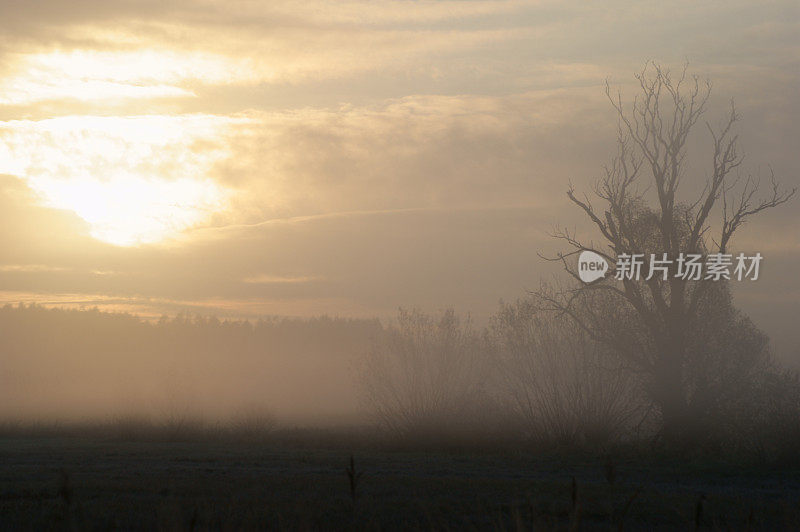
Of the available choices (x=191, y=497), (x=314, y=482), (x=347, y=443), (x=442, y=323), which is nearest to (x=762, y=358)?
(x=442, y=323)

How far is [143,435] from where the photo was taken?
32.5 meters

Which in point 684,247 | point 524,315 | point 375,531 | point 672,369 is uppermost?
point 684,247

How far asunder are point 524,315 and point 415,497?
1842 cm

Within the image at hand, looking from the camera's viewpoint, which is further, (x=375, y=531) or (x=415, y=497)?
→ (x=415, y=497)

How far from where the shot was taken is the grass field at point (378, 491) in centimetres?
1091

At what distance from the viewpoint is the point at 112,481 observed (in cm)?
1555

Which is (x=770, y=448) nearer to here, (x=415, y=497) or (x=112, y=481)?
(x=415, y=497)

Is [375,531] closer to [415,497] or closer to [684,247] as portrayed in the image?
[415,497]

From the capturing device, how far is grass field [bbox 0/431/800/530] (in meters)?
10.9

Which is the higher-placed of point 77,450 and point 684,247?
point 684,247

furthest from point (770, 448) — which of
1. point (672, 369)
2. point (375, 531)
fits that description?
point (375, 531)

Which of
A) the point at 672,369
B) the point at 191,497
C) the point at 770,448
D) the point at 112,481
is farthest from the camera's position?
the point at 672,369

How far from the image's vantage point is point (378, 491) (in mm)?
14398

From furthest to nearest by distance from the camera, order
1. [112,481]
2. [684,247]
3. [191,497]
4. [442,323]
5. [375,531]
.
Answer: [442,323]
[684,247]
[112,481]
[191,497]
[375,531]
